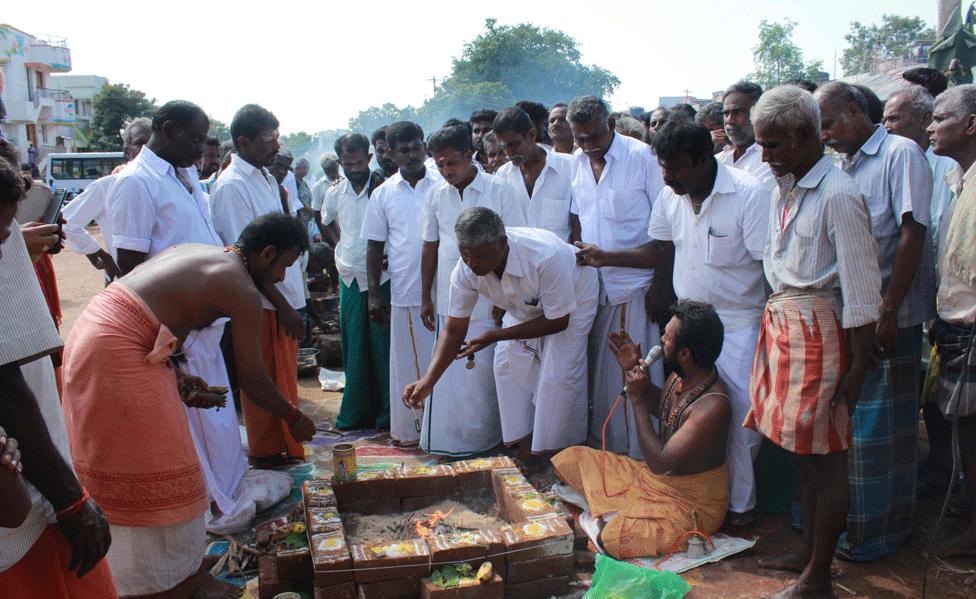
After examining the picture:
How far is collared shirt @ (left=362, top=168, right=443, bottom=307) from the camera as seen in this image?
5.41 m

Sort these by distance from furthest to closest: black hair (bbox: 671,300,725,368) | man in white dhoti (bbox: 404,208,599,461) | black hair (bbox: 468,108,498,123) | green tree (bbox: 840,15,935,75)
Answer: green tree (bbox: 840,15,935,75) < black hair (bbox: 468,108,498,123) < man in white dhoti (bbox: 404,208,599,461) < black hair (bbox: 671,300,725,368)

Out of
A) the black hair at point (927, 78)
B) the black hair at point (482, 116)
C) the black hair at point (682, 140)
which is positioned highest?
the black hair at point (927, 78)

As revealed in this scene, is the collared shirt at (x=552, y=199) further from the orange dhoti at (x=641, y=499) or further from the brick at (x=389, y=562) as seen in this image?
the brick at (x=389, y=562)

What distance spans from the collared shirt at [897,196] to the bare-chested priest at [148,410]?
294 cm

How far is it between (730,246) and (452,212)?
6.25 ft

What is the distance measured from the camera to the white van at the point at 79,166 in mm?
28750

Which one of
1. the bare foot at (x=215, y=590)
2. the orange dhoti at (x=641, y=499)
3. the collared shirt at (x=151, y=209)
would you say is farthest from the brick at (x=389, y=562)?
the collared shirt at (x=151, y=209)

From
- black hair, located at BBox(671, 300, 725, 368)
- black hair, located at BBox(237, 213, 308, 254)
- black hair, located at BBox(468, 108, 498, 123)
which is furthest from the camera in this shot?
black hair, located at BBox(468, 108, 498, 123)

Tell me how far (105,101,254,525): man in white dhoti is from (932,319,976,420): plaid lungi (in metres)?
3.60

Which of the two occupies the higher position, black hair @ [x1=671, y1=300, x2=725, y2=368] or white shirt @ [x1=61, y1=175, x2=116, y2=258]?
white shirt @ [x1=61, y1=175, x2=116, y2=258]

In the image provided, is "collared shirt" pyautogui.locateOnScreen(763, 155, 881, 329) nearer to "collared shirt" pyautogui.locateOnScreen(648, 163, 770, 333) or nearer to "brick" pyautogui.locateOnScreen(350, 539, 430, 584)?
"collared shirt" pyautogui.locateOnScreen(648, 163, 770, 333)

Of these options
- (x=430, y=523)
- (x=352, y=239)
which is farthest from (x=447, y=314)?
(x=430, y=523)

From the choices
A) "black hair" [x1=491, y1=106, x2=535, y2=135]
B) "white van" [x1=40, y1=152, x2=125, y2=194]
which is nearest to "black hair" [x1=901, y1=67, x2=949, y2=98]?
"black hair" [x1=491, y1=106, x2=535, y2=135]

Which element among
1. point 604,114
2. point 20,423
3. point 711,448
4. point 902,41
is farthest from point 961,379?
point 902,41
